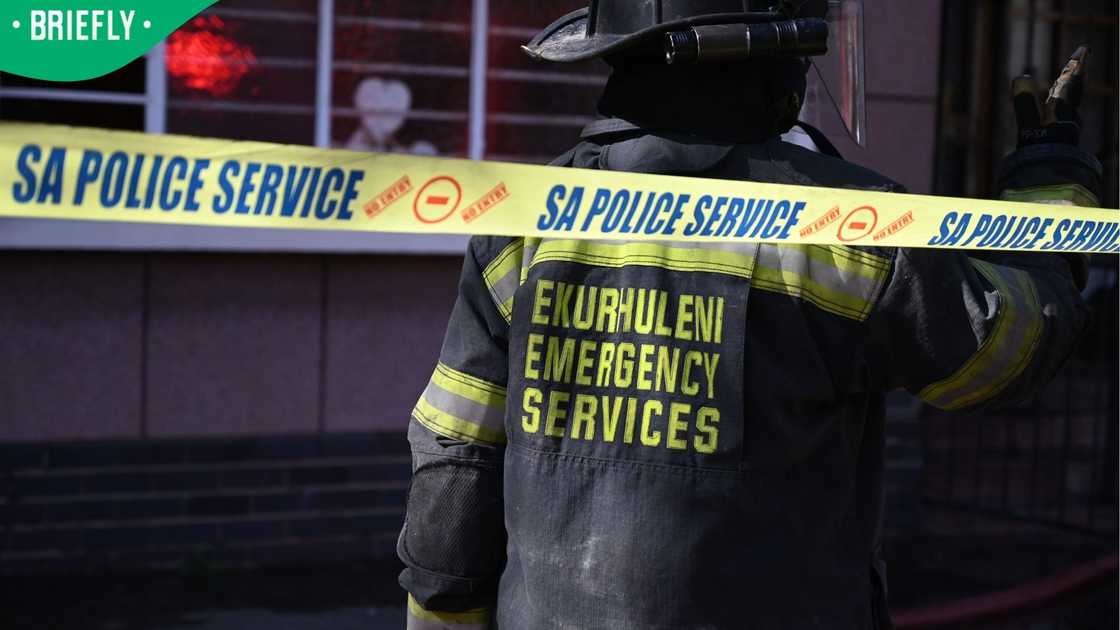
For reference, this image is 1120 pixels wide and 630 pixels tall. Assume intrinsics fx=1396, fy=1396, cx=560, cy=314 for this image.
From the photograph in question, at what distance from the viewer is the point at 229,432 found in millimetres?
5852

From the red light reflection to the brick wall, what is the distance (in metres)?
1.47

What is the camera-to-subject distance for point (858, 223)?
76.9 inches

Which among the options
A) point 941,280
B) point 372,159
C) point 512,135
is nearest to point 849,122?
point 941,280

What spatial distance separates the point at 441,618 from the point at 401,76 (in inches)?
154

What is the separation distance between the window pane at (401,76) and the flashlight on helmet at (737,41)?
3.96 m

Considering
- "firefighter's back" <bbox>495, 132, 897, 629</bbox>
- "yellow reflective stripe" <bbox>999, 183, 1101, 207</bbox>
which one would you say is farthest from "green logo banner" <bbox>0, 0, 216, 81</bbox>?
"yellow reflective stripe" <bbox>999, 183, 1101, 207</bbox>

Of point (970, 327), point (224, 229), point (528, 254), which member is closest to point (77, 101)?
point (224, 229)

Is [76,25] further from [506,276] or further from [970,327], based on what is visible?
[970,327]

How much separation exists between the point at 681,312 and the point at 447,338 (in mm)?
474

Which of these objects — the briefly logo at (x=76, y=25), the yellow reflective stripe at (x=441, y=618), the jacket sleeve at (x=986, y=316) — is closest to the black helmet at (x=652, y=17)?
the jacket sleeve at (x=986, y=316)

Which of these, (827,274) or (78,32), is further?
(78,32)

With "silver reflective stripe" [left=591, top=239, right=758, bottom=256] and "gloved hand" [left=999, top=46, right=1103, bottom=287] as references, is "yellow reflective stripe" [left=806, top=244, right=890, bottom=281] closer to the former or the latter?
"silver reflective stripe" [left=591, top=239, right=758, bottom=256]

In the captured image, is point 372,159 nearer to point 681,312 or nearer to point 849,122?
point 681,312

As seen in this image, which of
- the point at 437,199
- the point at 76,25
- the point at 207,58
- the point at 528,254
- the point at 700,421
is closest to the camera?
the point at 437,199
